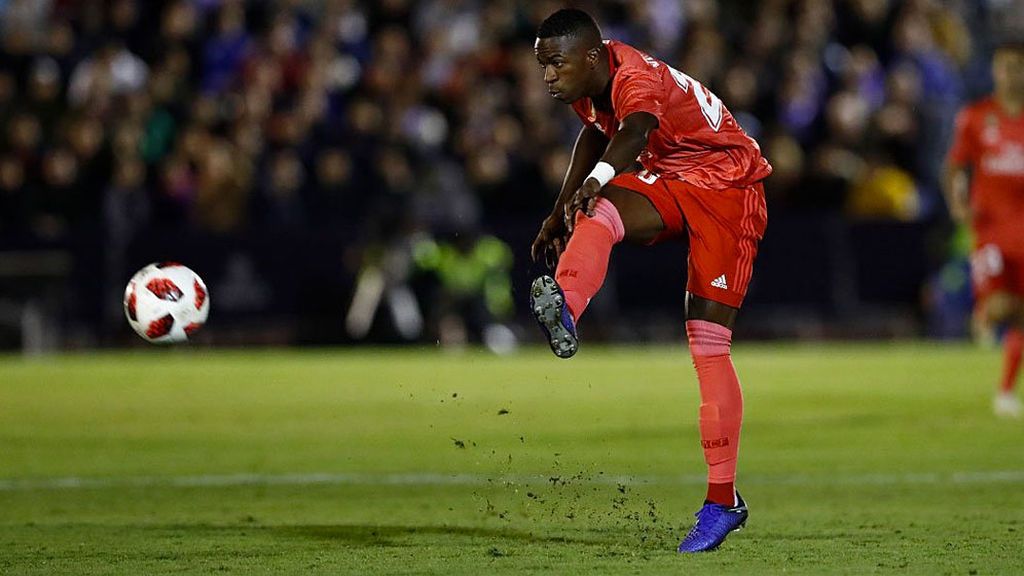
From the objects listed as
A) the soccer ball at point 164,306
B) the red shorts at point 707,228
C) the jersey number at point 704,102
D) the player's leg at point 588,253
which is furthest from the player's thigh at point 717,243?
the soccer ball at point 164,306

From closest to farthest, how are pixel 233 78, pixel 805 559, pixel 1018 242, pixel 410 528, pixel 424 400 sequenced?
pixel 805 559
pixel 410 528
pixel 1018 242
pixel 424 400
pixel 233 78

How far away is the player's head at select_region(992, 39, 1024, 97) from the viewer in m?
12.4

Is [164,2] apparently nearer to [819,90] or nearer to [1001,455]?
[819,90]

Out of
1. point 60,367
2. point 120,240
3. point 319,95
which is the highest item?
point 319,95

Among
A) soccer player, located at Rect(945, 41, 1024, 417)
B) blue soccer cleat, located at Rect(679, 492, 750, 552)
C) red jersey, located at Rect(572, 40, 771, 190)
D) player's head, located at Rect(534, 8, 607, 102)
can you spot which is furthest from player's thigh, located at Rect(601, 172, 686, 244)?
soccer player, located at Rect(945, 41, 1024, 417)

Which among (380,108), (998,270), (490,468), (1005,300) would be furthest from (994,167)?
(380,108)

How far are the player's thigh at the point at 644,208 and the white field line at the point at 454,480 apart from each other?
2457 millimetres

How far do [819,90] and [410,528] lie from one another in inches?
611

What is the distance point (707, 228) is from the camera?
23.4 feet

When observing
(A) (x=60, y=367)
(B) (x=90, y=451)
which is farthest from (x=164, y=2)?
(B) (x=90, y=451)

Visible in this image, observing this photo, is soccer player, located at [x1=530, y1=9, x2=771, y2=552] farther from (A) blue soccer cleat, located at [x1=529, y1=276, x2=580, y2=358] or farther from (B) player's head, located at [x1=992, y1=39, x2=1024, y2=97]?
(B) player's head, located at [x1=992, y1=39, x2=1024, y2=97]

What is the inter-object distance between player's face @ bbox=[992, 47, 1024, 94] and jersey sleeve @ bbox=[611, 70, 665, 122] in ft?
20.2

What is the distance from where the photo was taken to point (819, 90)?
22156mm

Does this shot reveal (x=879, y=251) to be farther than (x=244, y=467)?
Yes
